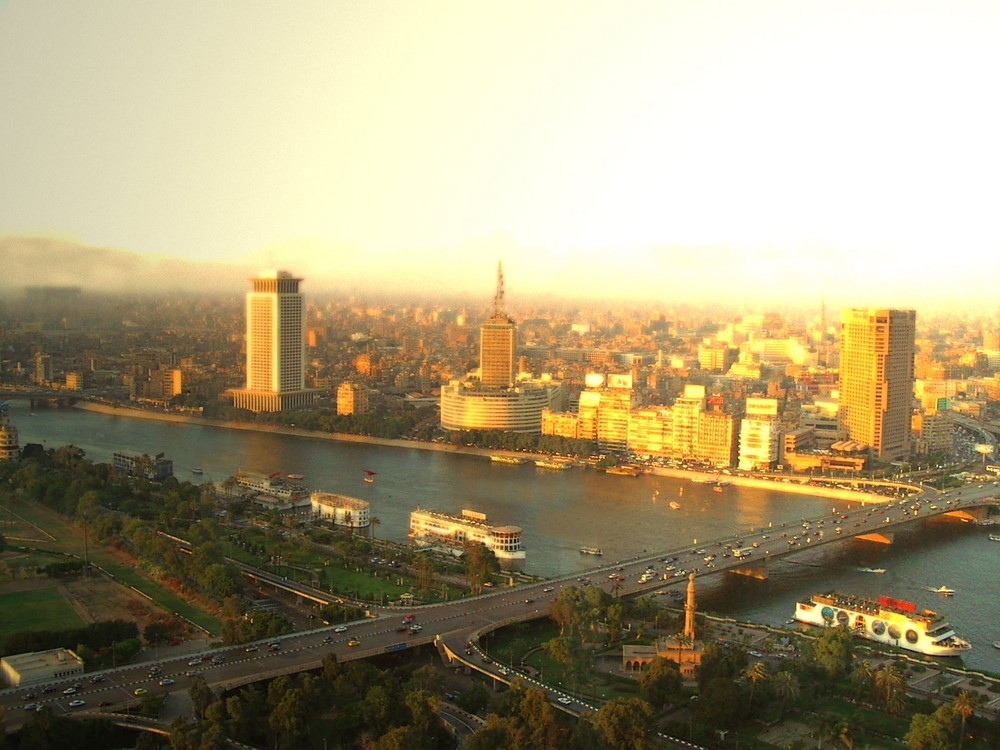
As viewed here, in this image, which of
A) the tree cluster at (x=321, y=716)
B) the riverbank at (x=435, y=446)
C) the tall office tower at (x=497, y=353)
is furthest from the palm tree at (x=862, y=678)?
the tall office tower at (x=497, y=353)

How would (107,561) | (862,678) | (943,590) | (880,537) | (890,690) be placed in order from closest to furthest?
1. (890,690)
2. (862,678)
3. (943,590)
4. (107,561)
5. (880,537)

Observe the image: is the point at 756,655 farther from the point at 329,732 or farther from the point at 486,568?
the point at 329,732

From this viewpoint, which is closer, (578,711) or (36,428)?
(578,711)

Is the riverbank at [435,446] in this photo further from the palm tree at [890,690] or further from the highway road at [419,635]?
the palm tree at [890,690]

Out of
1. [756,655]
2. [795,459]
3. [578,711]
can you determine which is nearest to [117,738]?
[578,711]

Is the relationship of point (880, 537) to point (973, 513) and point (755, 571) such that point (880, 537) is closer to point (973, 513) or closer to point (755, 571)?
point (973, 513)

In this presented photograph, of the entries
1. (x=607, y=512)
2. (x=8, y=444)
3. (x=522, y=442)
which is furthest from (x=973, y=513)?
(x=8, y=444)
